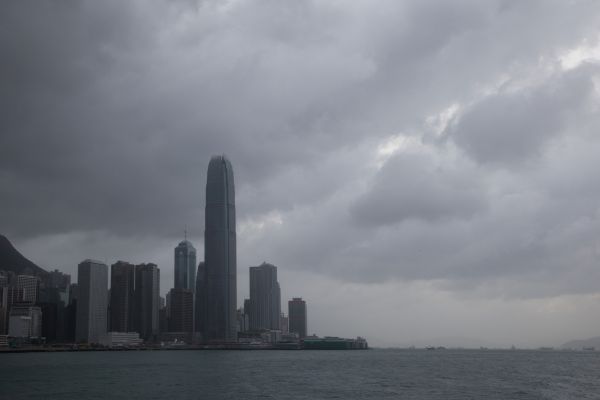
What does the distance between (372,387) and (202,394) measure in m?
32.7

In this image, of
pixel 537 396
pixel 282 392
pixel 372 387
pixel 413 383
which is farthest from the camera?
pixel 413 383

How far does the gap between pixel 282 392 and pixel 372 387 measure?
19.0 meters

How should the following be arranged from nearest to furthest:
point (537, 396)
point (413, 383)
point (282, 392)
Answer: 1. point (537, 396)
2. point (282, 392)
3. point (413, 383)

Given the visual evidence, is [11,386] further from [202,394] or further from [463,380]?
[463,380]

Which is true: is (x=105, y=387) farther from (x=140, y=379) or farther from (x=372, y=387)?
(x=372, y=387)

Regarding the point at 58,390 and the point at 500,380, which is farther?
the point at 500,380

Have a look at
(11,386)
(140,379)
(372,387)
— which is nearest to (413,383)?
(372,387)

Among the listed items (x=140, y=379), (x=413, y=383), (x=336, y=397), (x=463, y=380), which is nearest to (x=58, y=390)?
(x=140, y=379)

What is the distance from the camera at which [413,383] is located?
12206 cm

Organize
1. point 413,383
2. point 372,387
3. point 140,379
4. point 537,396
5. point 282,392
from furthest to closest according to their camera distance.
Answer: point 140,379, point 413,383, point 372,387, point 282,392, point 537,396

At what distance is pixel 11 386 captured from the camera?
116562 mm

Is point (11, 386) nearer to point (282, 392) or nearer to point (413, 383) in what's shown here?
point (282, 392)

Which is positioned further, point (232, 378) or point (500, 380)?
point (232, 378)

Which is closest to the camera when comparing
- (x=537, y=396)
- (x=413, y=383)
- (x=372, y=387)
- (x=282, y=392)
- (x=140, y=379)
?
(x=537, y=396)
